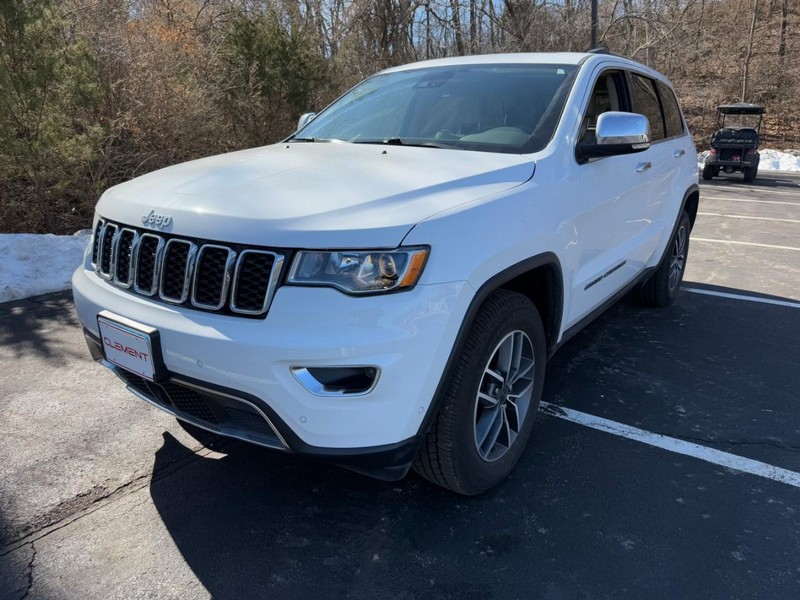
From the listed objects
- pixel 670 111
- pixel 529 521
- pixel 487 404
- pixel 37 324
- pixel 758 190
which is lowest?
pixel 758 190

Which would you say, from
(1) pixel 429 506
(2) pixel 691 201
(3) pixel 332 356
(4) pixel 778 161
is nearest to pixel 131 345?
(3) pixel 332 356

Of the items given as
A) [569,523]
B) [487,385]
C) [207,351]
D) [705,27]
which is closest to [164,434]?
[207,351]

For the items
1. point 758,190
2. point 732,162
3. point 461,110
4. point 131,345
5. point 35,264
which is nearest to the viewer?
point 131,345

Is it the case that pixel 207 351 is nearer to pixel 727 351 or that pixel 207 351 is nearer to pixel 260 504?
pixel 260 504

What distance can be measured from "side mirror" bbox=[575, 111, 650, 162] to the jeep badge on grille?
6.41ft

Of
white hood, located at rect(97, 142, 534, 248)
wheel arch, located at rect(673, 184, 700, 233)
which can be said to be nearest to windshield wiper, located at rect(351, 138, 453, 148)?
white hood, located at rect(97, 142, 534, 248)

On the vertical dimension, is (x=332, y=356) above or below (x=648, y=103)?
below

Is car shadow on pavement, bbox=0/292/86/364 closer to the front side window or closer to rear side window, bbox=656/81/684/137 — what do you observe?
the front side window

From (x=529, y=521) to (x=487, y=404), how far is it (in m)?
0.50

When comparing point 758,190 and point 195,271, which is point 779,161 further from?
point 195,271

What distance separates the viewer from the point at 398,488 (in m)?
2.86

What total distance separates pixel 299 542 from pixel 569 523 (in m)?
1.10

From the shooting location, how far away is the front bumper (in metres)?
2.03

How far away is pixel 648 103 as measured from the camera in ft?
15.1
